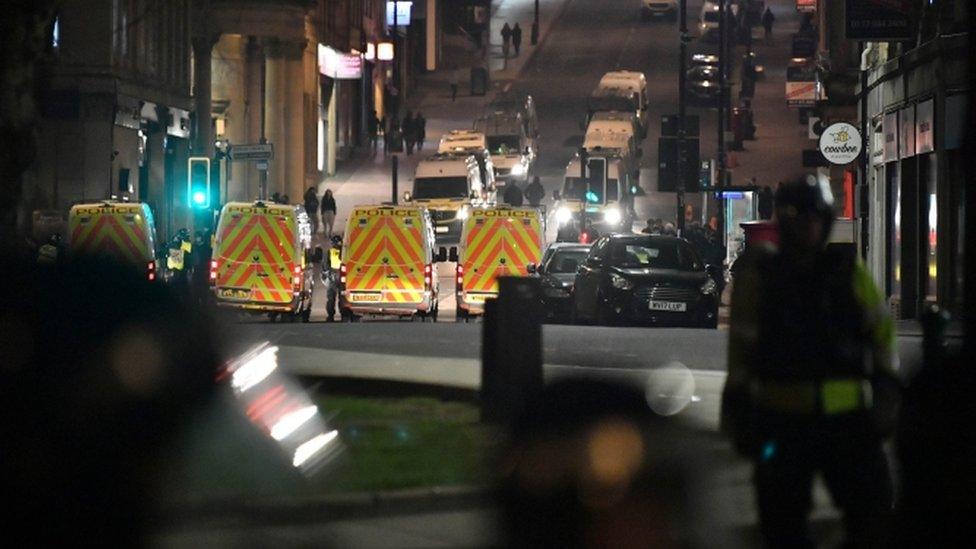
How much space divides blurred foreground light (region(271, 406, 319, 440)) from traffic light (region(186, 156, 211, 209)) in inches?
1127

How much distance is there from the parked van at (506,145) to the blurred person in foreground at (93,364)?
62366 millimetres

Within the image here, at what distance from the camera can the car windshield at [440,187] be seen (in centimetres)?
5719

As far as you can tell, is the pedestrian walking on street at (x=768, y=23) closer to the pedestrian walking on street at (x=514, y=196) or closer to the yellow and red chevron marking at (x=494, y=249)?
the pedestrian walking on street at (x=514, y=196)

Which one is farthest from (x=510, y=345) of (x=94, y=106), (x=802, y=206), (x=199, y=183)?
(x=94, y=106)

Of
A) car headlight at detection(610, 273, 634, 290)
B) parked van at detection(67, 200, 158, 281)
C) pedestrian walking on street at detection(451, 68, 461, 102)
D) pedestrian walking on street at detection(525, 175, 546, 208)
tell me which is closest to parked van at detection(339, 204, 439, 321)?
parked van at detection(67, 200, 158, 281)

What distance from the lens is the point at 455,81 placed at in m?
97.6

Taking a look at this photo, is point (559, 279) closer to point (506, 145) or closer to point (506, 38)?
point (506, 145)

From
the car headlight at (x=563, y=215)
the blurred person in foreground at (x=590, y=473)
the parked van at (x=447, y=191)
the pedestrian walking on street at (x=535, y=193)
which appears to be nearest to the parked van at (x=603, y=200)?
the car headlight at (x=563, y=215)

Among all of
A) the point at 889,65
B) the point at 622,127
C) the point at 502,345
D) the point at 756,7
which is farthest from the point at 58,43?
the point at 756,7

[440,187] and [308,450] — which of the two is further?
[440,187]

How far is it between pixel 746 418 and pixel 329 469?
476 centimetres

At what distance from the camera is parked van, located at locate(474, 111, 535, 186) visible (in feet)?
234

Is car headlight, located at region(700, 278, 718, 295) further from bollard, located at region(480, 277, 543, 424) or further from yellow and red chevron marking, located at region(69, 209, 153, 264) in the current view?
bollard, located at region(480, 277, 543, 424)

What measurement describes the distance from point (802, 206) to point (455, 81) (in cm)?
9091
